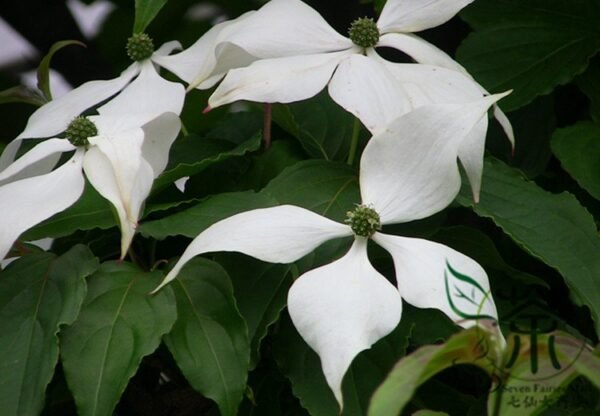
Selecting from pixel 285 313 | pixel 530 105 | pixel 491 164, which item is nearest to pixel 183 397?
pixel 285 313

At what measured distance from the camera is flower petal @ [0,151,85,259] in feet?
1.92

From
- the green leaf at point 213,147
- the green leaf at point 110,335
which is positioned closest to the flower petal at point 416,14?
the green leaf at point 213,147

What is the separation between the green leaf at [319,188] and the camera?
0.62 meters

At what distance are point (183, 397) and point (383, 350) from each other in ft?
0.48

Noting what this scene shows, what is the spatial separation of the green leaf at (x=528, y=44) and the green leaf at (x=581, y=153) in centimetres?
3

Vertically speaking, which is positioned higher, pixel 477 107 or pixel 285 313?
pixel 477 107

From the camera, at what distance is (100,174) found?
602 millimetres

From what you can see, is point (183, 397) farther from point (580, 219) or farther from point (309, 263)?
point (580, 219)

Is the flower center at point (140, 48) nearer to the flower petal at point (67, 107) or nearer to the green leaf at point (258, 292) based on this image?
the flower petal at point (67, 107)

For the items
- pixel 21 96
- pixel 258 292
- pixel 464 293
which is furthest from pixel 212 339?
pixel 21 96

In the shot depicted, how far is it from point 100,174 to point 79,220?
6 centimetres

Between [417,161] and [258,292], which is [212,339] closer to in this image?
[258,292]

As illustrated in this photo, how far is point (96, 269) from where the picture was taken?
24.1 inches

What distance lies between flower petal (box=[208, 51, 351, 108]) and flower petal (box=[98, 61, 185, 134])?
0.05 meters
